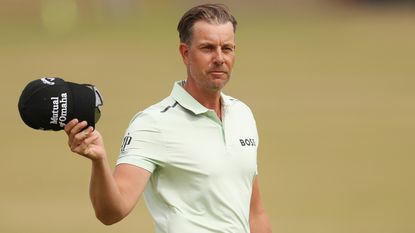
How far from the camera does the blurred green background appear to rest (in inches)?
594

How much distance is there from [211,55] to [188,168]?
59 cm

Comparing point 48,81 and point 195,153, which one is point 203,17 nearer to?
point 195,153

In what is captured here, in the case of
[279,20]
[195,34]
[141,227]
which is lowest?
[141,227]

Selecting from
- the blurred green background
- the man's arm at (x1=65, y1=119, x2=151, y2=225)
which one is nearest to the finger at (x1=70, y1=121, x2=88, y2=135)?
the man's arm at (x1=65, y1=119, x2=151, y2=225)

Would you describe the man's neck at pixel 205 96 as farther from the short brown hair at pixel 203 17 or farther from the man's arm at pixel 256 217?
the man's arm at pixel 256 217

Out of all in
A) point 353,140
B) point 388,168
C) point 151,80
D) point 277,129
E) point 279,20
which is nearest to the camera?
point 388,168

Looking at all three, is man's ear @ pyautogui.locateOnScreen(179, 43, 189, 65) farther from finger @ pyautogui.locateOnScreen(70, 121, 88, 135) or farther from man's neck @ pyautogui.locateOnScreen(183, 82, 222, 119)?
finger @ pyautogui.locateOnScreen(70, 121, 88, 135)

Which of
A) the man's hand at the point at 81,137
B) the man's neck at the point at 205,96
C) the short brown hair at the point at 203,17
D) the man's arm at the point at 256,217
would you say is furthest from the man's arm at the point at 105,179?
the man's arm at the point at 256,217

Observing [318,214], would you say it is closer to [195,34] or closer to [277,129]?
[277,129]

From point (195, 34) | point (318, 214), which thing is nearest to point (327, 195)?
point (318, 214)

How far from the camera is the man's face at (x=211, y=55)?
6.41 meters

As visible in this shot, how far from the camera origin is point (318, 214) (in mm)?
14773

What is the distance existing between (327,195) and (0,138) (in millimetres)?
6820

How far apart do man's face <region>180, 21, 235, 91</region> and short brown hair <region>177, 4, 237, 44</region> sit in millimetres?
27
